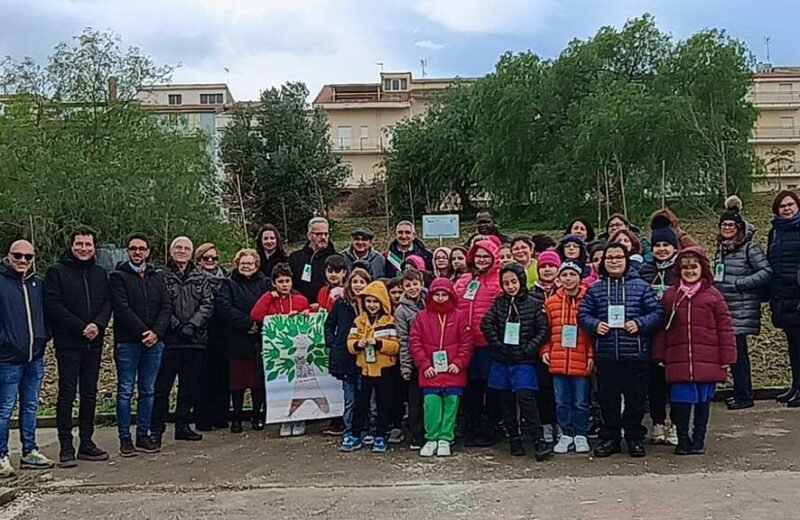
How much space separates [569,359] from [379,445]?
1668mm

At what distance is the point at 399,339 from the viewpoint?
7.61 meters

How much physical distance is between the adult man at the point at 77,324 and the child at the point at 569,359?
3462 millimetres

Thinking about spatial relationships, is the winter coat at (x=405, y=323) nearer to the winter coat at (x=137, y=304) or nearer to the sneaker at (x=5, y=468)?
the winter coat at (x=137, y=304)

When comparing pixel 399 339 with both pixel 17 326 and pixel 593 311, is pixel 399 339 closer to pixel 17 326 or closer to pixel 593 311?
pixel 593 311

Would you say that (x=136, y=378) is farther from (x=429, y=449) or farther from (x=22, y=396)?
(x=429, y=449)

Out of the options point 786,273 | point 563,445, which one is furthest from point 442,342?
point 786,273

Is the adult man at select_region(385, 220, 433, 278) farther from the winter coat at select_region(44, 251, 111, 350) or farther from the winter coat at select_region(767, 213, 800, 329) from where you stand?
the winter coat at select_region(767, 213, 800, 329)

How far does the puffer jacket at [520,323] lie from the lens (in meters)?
7.22

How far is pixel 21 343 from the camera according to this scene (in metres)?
6.95

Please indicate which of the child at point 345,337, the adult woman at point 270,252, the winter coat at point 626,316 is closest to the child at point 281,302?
the adult woman at point 270,252

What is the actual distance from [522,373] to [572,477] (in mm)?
1016

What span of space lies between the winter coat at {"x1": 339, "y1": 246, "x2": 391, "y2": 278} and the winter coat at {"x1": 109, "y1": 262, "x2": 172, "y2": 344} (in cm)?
174

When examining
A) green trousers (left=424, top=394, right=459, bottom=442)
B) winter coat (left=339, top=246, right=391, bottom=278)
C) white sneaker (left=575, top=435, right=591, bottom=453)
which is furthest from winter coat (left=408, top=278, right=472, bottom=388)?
winter coat (left=339, top=246, right=391, bottom=278)

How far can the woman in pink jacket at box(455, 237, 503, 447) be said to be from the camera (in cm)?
754
